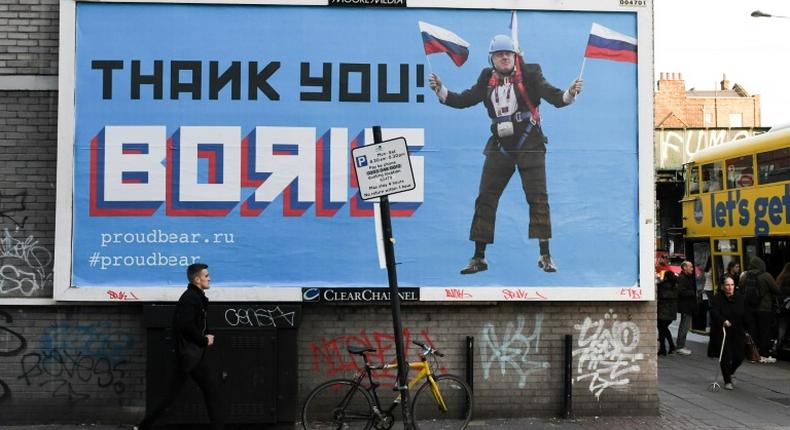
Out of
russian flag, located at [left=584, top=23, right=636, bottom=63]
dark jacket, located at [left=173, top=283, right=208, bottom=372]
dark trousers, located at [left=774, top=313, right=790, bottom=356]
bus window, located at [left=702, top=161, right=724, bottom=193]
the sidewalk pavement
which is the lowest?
the sidewalk pavement

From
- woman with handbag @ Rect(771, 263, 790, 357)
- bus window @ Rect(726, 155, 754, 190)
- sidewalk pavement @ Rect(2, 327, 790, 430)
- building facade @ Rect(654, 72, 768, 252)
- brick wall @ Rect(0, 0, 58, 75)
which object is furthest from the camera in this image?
building facade @ Rect(654, 72, 768, 252)

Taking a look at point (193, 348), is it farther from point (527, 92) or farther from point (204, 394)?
point (527, 92)

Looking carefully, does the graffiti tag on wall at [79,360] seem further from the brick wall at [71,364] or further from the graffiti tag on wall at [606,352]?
the graffiti tag on wall at [606,352]

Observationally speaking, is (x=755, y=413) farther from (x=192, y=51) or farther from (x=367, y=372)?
(x=192, y=51)

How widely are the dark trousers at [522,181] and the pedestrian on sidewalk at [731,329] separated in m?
3.89

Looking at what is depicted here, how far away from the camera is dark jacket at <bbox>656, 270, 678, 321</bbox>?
48.0ft

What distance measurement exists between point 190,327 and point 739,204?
12.9 metres

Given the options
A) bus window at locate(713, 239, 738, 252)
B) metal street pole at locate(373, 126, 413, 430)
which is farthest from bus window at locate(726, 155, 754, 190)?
metal street pole at locate(373, 126, 413, 430)

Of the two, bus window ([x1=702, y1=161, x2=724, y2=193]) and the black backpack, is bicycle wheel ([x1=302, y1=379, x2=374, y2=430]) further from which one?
bus window ([x1=702, y1=161, x2=724, y2=193])

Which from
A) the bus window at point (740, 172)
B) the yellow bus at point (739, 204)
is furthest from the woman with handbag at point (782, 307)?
the bus window at point (740, 172)

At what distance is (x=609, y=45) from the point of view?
29.0 feet

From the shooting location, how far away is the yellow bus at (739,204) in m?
14.6

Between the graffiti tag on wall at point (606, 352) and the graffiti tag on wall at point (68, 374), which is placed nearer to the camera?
the graffiti tag on wall at point (68, 374)

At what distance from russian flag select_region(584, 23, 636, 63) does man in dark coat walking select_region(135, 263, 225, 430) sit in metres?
5.02
